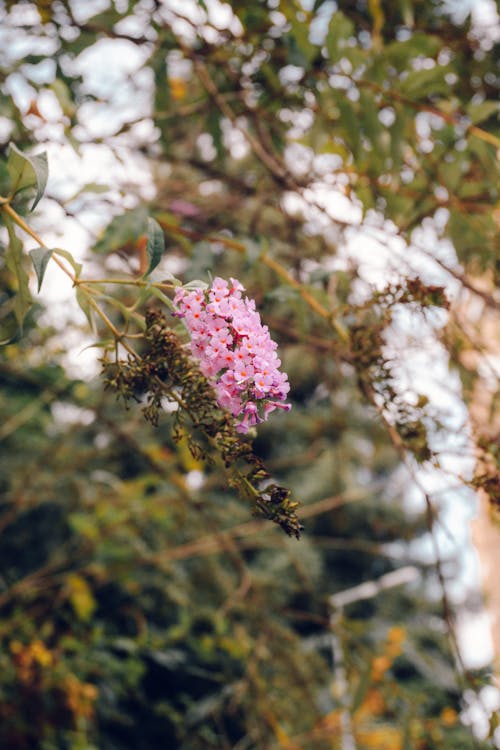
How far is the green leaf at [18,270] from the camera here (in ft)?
2.66

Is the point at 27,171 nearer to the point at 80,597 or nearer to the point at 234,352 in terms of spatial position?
the point at 234,352

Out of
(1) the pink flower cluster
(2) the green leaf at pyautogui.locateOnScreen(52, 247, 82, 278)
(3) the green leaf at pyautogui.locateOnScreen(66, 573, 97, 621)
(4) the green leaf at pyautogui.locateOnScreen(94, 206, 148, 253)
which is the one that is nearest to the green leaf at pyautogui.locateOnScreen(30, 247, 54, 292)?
(2) the green leaf at pyautogui.locateOnScreen(52, 247, 82, 278)

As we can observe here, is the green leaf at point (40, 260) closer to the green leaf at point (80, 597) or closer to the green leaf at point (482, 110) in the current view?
the green leaf at point (482, 110)

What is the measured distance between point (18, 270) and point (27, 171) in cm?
12

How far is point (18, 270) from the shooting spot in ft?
2.70

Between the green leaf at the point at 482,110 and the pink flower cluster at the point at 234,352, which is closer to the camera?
the pink flower cluster at the point at 234,352

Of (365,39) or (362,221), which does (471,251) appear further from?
(365,39)

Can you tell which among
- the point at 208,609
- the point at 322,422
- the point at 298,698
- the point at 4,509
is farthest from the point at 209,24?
the point at 208,609

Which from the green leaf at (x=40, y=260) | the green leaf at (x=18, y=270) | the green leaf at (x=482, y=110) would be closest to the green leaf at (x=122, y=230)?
the green leaf at (x=18, y=270)

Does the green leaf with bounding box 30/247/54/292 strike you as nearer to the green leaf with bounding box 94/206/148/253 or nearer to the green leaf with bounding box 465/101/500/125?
the green leaf with bounding box 94/206/148/253

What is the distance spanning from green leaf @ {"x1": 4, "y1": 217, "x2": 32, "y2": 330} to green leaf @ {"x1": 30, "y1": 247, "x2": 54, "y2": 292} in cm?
9

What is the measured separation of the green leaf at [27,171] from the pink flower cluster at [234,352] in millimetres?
199

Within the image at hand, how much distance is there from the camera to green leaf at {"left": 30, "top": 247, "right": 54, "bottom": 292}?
2.34ft

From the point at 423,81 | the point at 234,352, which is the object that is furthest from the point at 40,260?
the point at 423,81
